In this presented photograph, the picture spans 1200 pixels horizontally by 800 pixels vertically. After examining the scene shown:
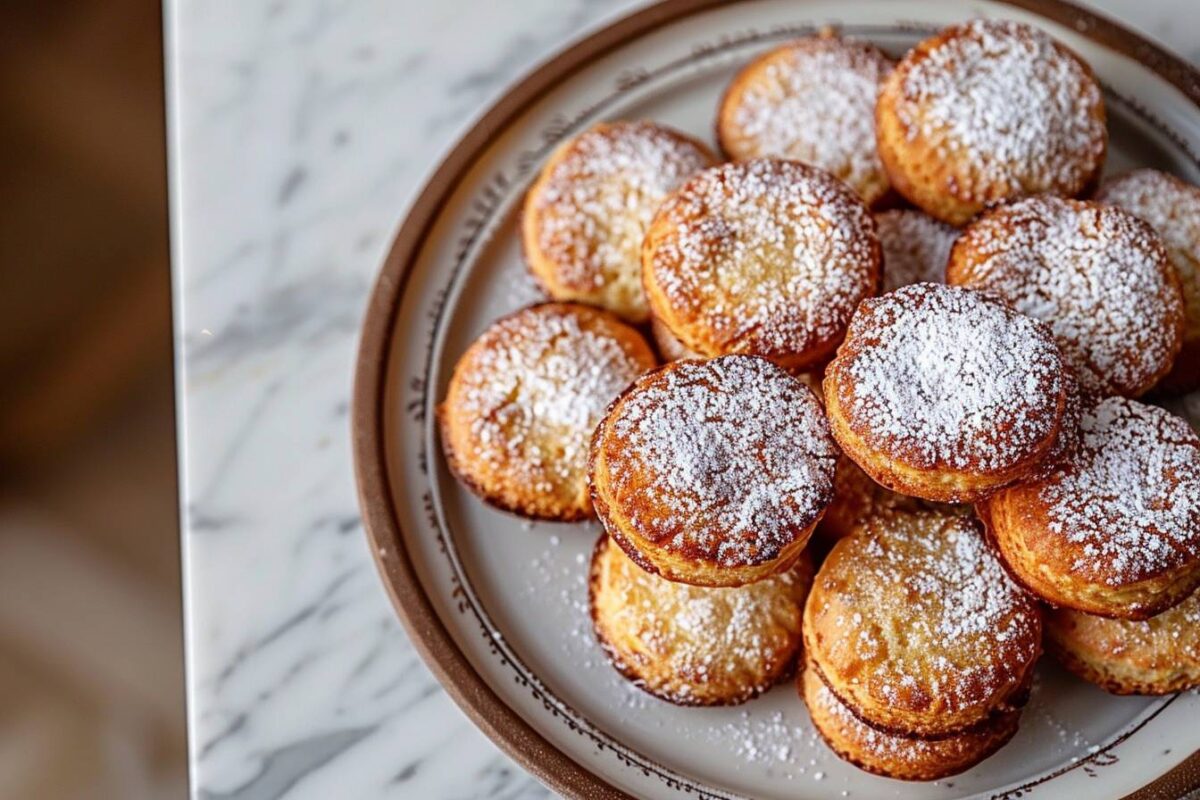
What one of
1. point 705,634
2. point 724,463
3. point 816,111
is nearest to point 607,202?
point 816,111

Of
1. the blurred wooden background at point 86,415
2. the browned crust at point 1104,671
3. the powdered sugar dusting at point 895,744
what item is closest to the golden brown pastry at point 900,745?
the powdered sugar dusting at point 895,744

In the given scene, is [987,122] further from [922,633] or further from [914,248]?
[922,633]

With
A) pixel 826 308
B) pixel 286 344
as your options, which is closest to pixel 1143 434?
pixel 826 308

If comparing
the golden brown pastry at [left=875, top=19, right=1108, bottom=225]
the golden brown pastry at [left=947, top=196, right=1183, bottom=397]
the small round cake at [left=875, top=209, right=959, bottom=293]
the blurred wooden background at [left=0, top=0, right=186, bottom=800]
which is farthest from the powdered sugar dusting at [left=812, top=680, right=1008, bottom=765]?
the blurred wooden background at [left=0, top=0, right=186, bottom=800]

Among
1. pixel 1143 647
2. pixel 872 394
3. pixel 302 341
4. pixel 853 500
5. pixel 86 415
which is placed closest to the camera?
pixel 872 394

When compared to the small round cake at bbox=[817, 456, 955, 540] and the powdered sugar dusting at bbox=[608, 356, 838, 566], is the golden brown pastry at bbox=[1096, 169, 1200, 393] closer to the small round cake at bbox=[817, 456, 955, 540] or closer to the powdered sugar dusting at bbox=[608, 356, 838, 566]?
the small round cake at bbox=[817, 456, 955, 540]

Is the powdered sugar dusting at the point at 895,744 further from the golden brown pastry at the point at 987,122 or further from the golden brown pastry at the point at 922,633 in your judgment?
the golden brown pastry at the point at 987,122

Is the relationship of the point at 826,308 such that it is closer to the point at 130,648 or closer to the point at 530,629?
the point at 530,629
